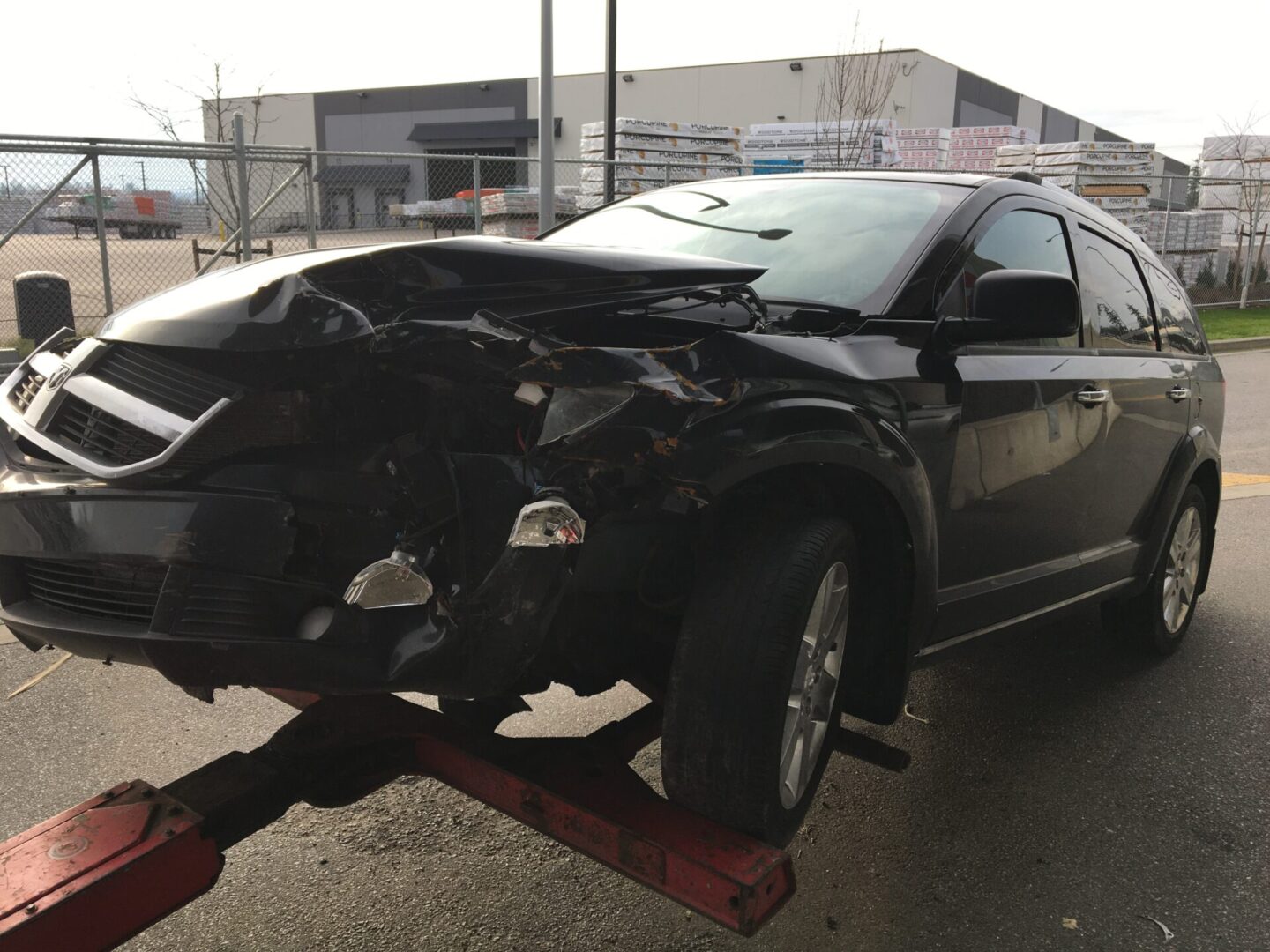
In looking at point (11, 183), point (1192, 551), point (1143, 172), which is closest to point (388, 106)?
point (1143, 172)

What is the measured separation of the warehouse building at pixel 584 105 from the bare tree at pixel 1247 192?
10.8 meters

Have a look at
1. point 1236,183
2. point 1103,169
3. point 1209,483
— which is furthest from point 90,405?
point 1236,183

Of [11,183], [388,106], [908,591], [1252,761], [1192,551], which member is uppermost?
[388,106]

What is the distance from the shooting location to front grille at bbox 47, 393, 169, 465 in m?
2.24

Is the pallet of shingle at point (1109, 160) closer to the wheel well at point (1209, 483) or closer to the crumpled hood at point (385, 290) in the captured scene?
the wheel well at point (1209, 483)

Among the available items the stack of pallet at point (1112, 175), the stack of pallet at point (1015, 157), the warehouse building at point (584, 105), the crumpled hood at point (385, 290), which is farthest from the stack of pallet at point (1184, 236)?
the crumpled hood at point (385, 290)

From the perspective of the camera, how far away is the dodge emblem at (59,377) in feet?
8.07

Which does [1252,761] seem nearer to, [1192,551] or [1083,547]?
[1083,547]

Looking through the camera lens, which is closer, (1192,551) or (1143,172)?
(1192,551)

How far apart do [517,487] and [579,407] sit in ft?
0.64

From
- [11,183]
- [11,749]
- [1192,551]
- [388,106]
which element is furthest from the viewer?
[388,106]

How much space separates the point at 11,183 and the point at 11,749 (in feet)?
22.9

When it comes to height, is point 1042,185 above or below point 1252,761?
above

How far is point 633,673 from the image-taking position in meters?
2.86
